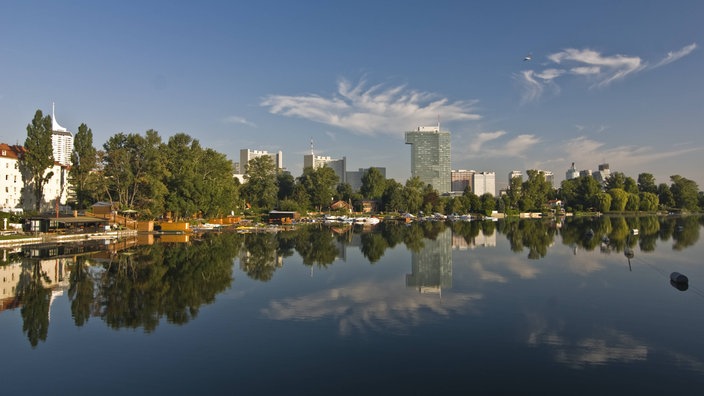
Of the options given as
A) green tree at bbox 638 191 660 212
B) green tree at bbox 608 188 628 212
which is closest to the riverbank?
green tree at bbox 608 188 628 212

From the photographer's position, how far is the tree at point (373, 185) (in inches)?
5037

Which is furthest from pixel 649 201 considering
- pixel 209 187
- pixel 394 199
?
pixel 209 187

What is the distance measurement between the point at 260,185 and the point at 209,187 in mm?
28595

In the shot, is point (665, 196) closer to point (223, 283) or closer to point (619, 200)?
point (619, 200)

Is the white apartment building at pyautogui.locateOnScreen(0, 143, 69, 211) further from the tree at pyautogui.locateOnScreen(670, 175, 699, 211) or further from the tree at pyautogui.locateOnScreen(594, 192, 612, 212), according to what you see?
the tree at pyautogui.locateOnScreen(670, 175, 699, 211)

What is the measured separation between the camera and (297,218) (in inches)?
3184

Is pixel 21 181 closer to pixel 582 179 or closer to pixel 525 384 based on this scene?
pixel 525 384

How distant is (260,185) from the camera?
289ft

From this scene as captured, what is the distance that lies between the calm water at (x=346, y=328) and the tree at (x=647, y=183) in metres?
133

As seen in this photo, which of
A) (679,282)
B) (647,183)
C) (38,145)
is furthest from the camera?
(647,183)

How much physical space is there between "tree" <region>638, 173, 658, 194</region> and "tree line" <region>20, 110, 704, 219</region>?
7708 millimetres

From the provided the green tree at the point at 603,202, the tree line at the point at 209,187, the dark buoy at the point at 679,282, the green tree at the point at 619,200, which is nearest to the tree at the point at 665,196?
the tree line at the point at 209,187

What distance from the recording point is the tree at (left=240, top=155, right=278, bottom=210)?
87.0 metres

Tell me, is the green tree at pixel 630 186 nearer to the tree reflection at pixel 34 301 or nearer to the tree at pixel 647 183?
the tree at pixel 647 183
